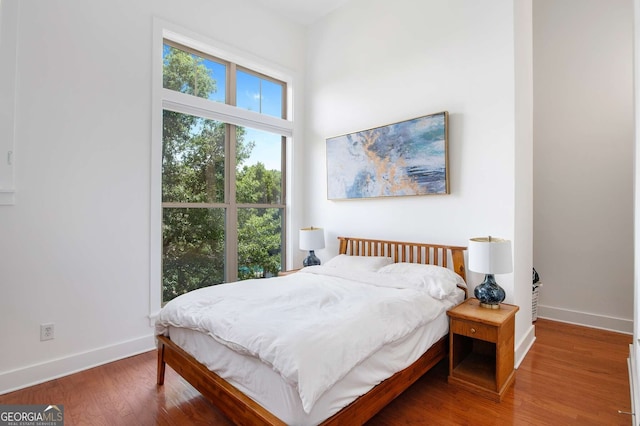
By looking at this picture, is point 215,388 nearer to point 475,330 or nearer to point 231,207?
point 475,330

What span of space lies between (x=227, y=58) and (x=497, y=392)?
3936 mm

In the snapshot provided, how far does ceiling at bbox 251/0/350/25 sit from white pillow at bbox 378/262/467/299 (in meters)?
3.23

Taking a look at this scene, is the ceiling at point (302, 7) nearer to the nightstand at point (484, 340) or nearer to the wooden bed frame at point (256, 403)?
the wooden bed frame at point (256, 403)

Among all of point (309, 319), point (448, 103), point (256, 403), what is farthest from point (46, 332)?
point (448, 103)

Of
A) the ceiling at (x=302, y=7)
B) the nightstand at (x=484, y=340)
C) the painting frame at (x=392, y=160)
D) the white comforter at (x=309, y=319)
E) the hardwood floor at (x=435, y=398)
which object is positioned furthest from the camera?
the ceiling at (x=302, y=7)

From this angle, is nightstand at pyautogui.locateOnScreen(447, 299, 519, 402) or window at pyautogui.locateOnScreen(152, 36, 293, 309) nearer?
nightstand at pyautogui.locateOnScreen(447, 299, 519, 402)

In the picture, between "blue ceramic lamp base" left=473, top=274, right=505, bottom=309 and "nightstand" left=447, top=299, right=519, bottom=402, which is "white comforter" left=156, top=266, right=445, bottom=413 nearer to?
"nightstand" left=447, top=299, right=519, bottom=402

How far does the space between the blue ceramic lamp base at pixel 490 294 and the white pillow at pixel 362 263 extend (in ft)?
3.00

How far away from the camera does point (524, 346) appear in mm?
2740

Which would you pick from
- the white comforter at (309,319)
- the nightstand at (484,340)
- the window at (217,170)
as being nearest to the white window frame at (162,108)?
the window at (217,170)

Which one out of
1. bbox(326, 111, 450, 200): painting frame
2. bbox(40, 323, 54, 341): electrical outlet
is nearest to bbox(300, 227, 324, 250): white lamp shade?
bbox(326, 111, 450, 200): painting frame

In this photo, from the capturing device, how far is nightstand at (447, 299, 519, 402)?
209cm

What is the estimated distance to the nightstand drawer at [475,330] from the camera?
2.10 m

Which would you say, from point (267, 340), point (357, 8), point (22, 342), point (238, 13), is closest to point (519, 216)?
point (267, 340)
